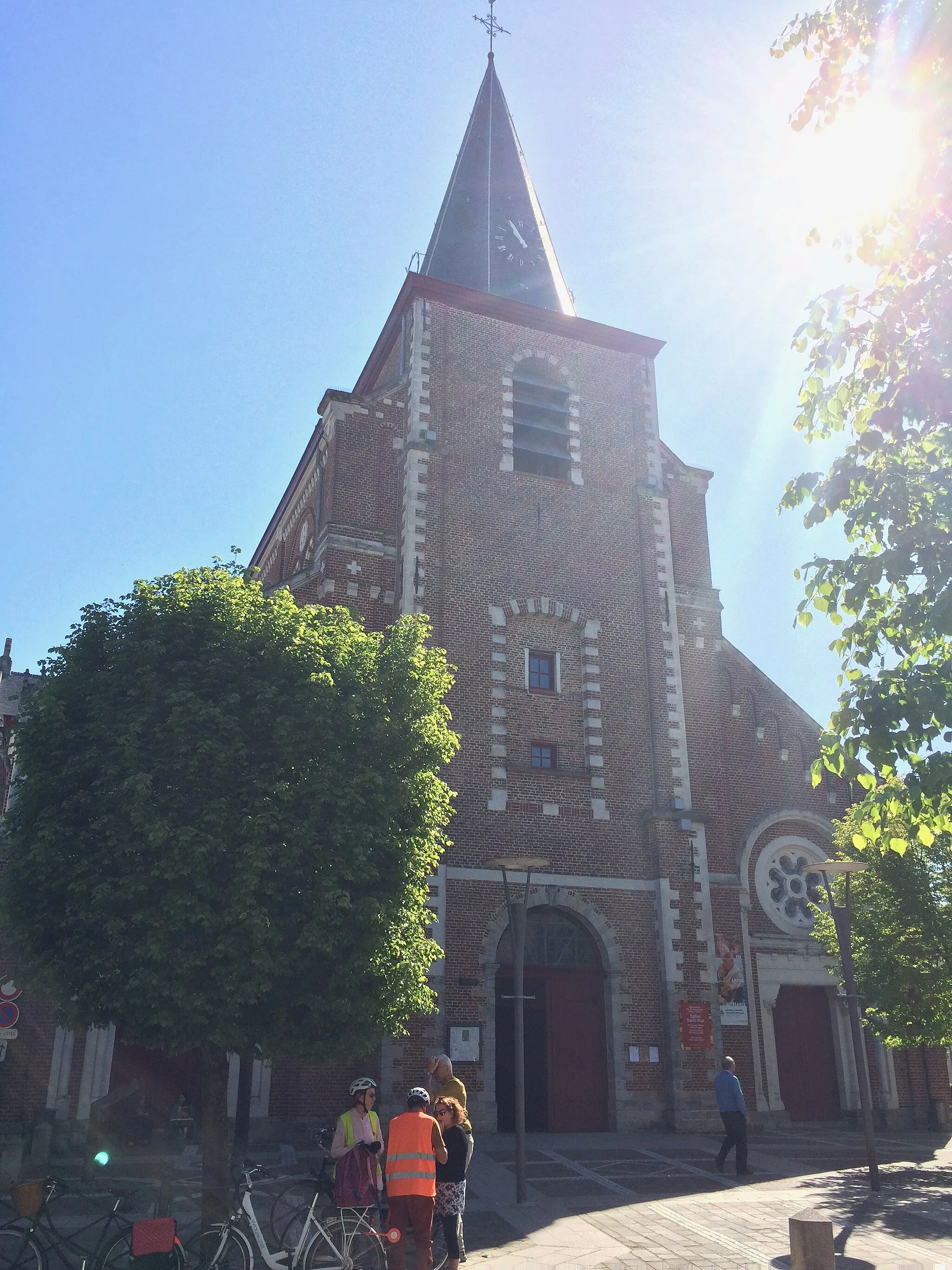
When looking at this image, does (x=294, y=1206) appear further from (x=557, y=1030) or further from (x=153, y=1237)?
(x=557, y=1030)

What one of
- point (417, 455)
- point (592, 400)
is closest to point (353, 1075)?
point (417, 455)

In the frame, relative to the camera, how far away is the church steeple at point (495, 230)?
1044 inches

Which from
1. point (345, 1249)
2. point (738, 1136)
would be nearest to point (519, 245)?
point (738, 1136)

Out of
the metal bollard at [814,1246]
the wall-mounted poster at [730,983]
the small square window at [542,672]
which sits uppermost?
the small square window at [542,672]

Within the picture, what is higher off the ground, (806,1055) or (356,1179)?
(806,1055)

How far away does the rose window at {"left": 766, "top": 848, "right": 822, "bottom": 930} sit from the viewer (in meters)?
22.1

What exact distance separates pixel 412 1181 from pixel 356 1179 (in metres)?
1.02

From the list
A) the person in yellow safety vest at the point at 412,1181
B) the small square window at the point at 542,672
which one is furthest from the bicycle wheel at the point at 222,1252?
the small square window at the point at 542,672

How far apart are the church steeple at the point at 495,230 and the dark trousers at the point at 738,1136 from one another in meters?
18.6

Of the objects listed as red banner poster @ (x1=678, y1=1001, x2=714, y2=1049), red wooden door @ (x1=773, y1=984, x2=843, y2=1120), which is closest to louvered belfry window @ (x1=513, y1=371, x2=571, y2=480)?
red banner poster @ (x1=678, y1=1001, x2=714, y2=1049)

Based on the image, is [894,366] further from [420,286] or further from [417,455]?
[420,286]

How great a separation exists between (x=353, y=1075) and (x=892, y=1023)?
31.0ft

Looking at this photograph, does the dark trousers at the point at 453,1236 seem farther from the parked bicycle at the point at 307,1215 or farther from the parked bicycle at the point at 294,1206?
the parked bicycle at the point at 294,1206

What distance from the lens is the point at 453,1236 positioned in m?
8.66
